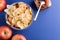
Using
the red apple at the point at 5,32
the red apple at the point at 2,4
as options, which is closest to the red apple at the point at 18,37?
the red apple at the point at 5,32

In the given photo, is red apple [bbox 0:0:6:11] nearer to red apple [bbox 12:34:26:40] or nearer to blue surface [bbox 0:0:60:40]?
blue surface [bbox 0:0:60:40]

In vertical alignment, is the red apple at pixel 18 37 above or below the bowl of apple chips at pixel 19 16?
below

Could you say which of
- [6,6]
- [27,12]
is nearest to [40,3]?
[27,12]

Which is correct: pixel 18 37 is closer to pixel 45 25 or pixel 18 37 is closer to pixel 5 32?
pixel 5 32

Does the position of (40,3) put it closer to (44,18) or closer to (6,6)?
(44,18)

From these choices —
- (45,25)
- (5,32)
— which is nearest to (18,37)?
(5,32)

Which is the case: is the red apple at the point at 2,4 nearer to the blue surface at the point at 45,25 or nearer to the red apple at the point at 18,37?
the blue surface at the point at 45,25
